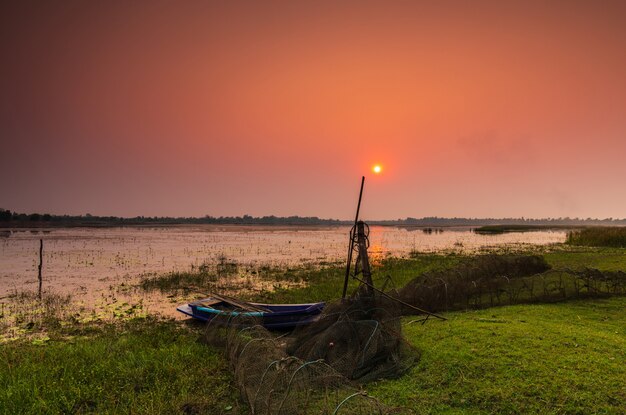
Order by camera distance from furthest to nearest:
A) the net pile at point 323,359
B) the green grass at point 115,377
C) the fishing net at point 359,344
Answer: the fishing net at point 359,344 < the green grass at point 115,377 < the net pile at point 323,359

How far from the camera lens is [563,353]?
663 centimetres

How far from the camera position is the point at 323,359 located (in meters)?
6.96

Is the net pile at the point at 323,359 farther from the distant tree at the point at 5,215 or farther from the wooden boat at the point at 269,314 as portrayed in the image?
the distant tree at the point at 5,215

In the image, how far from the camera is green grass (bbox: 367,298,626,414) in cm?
539

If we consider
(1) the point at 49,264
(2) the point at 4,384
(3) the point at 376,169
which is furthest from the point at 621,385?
(1) the point at 49,264

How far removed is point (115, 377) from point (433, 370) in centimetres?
615

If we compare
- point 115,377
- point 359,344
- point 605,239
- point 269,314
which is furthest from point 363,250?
point 605,239

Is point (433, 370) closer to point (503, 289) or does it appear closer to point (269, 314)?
point (269, 314)

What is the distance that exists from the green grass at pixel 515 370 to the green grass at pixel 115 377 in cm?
330

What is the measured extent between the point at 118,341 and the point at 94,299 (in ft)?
24.0

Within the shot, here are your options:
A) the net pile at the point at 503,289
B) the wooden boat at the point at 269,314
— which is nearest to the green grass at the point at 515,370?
the net pile at the point at 503,289

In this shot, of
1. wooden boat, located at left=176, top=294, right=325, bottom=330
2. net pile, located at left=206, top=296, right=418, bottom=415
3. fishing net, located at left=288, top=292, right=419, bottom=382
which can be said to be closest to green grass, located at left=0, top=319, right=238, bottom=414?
net pile, located at left=206, top=296, right=418, bottom=415

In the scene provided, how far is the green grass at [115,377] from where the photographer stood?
6477mm

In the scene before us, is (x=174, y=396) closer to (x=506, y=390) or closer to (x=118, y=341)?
(x=118, y=341)
